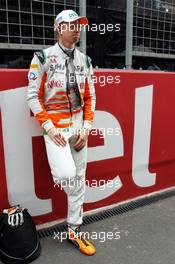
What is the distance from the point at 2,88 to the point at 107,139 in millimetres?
1264

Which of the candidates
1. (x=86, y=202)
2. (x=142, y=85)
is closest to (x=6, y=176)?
(x=86, y=202)

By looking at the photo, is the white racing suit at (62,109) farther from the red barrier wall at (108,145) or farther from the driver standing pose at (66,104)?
the red barrier wall at (108,145)

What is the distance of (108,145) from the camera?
351cm

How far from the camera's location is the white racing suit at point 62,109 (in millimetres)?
2521

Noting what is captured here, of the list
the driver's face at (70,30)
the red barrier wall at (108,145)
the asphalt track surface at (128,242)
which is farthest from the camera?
the red barrier wall at (108,145)

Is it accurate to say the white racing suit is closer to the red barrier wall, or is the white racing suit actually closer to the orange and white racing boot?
the orange and white racing boot

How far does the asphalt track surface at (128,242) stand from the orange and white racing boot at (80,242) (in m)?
0.04

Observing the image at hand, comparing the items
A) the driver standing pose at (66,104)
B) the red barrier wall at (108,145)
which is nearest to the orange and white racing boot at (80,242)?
the driver standing pose at (66,104)

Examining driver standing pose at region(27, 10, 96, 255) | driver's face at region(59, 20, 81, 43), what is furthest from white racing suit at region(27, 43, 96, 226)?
driver's face at region(59, 20, 81, 43)

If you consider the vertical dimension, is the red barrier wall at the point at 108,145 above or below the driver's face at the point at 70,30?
below

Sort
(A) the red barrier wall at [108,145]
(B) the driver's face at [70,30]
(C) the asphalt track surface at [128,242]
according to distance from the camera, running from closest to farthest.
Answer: (B) the driver's face at [70,30] → (C) the asphalt track surface at [128,242] → (A) the red barrier wall at [108,145]

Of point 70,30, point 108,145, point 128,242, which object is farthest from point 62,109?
point 128,242

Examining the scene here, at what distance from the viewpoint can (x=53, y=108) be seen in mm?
2627

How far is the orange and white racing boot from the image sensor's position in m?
2.70
